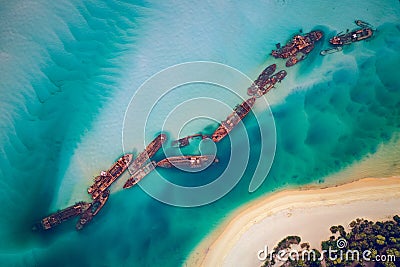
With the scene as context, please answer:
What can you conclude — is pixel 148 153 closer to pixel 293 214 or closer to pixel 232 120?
pixel 232 120

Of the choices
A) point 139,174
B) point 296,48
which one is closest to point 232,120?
point 296,48

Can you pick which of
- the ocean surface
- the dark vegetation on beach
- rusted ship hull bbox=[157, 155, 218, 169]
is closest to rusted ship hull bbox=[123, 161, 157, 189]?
the ocean surface

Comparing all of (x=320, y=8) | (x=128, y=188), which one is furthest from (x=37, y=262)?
(x=320, y=8)

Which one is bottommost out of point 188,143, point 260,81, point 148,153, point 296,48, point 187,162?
point 187,162

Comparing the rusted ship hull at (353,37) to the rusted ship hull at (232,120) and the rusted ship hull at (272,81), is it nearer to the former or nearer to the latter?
the rusted ship hull at (272,81)

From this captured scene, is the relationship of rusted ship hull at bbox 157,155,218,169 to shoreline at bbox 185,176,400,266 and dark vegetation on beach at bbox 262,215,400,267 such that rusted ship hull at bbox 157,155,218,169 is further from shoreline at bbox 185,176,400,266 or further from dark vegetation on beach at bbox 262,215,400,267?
dark vegetation on beach at bbox 262,215,400,267
